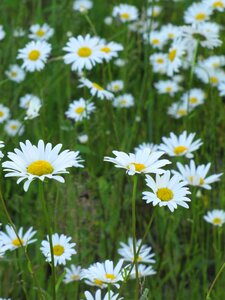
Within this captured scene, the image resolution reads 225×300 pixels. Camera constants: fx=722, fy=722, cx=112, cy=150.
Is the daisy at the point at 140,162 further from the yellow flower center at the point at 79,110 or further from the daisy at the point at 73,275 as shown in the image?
the yellow flower center at the point at 79,110

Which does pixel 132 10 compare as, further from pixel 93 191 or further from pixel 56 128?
pixel 93 191

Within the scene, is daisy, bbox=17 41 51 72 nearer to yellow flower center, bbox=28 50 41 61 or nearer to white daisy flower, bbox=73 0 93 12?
yellow flower center, bbox=28 50 41 61

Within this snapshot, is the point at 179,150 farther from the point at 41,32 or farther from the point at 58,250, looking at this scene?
the point at 41,32

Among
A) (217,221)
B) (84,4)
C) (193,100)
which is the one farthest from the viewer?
(84,4)

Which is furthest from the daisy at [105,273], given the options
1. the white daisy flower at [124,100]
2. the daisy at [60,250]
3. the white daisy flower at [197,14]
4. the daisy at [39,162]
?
the white daisy flower at [197,14]

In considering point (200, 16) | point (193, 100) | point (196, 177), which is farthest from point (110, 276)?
point (200, 16)

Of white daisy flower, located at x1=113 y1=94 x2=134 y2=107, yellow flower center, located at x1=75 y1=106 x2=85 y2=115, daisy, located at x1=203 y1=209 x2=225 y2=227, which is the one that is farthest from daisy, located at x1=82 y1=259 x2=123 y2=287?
white daisy flower, located at x1=113 y1=94 x2=134 y2=107
